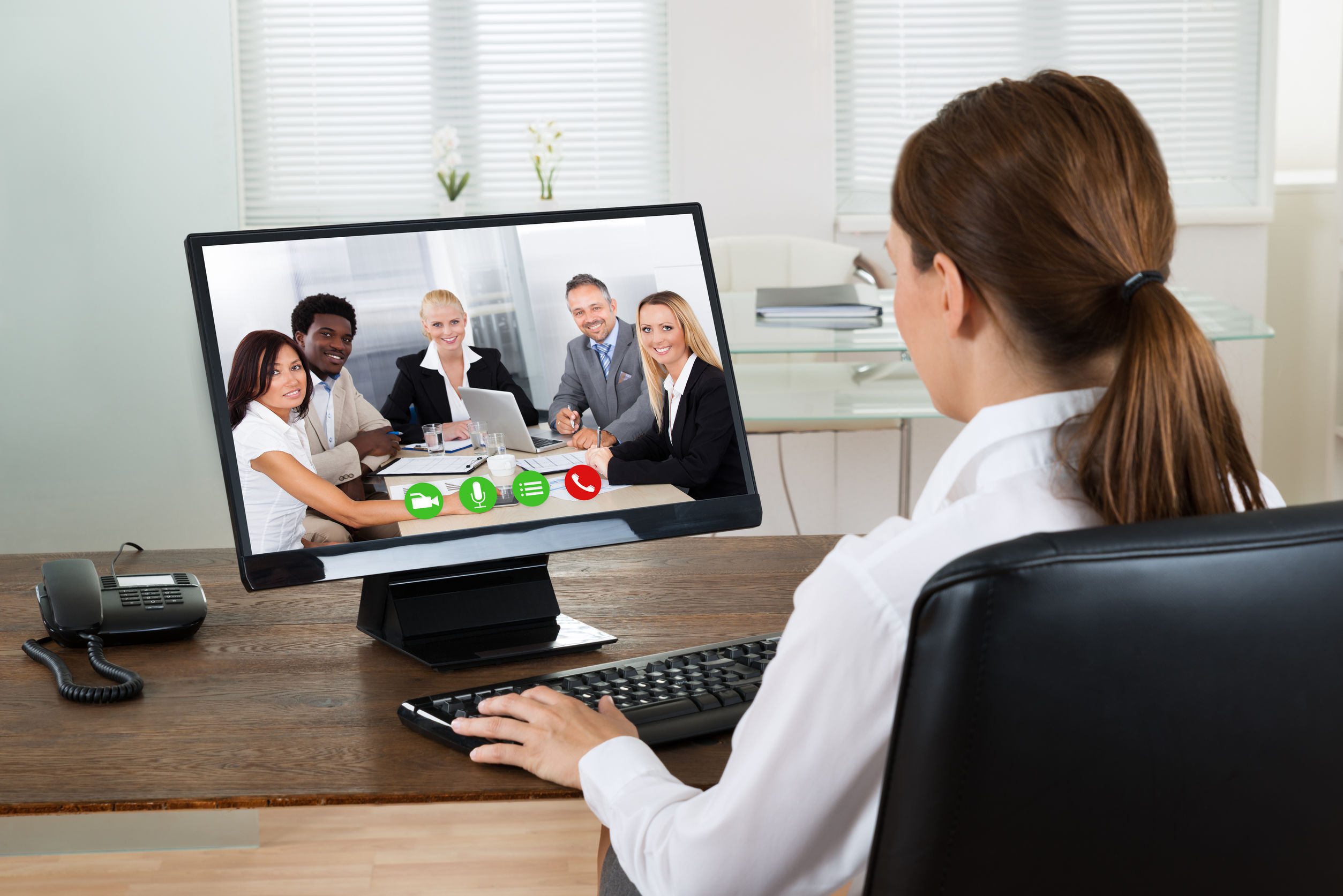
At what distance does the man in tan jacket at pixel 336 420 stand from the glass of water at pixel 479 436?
0.09 metres

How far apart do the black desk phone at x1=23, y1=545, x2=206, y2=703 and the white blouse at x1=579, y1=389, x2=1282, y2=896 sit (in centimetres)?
65

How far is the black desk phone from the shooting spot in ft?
3.86

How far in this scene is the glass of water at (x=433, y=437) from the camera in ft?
3.96

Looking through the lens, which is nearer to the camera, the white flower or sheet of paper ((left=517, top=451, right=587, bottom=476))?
sheet of paper ((left=517, top=451, right=587, bottom=476))

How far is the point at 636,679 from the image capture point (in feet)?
3.47

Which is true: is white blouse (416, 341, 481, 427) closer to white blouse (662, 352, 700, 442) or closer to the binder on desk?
white blouse (662, 352, 700, 442)

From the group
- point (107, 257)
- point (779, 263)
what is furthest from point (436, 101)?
point (107, 257)

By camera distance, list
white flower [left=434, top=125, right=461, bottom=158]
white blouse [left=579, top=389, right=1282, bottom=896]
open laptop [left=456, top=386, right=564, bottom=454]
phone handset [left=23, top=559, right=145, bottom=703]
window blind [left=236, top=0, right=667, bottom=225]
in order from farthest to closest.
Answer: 1. window blind [left=236, top=0, right=667, bottom=225]
2. white flower [left=434, top=125, right=461, bottom=158]
3. open laptop [left=456, top=386, right=564, bottom=454]
4. phone handset [left=23, top=559, right=145, bottom=703]
5. white blouse [left=579, top=389, right=1282, bottom=896]

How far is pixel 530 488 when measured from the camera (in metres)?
1.24

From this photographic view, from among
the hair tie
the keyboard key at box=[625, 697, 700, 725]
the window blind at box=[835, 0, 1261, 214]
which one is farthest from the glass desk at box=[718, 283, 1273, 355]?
the hair tie

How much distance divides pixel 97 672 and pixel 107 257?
1865mm

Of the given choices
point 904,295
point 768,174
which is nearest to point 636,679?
point 904,295

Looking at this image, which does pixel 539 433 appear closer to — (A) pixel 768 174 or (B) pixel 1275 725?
(B) pixel 1275 725

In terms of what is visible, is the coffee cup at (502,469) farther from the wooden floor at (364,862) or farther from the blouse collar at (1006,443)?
the wooden floor at (364,862)
